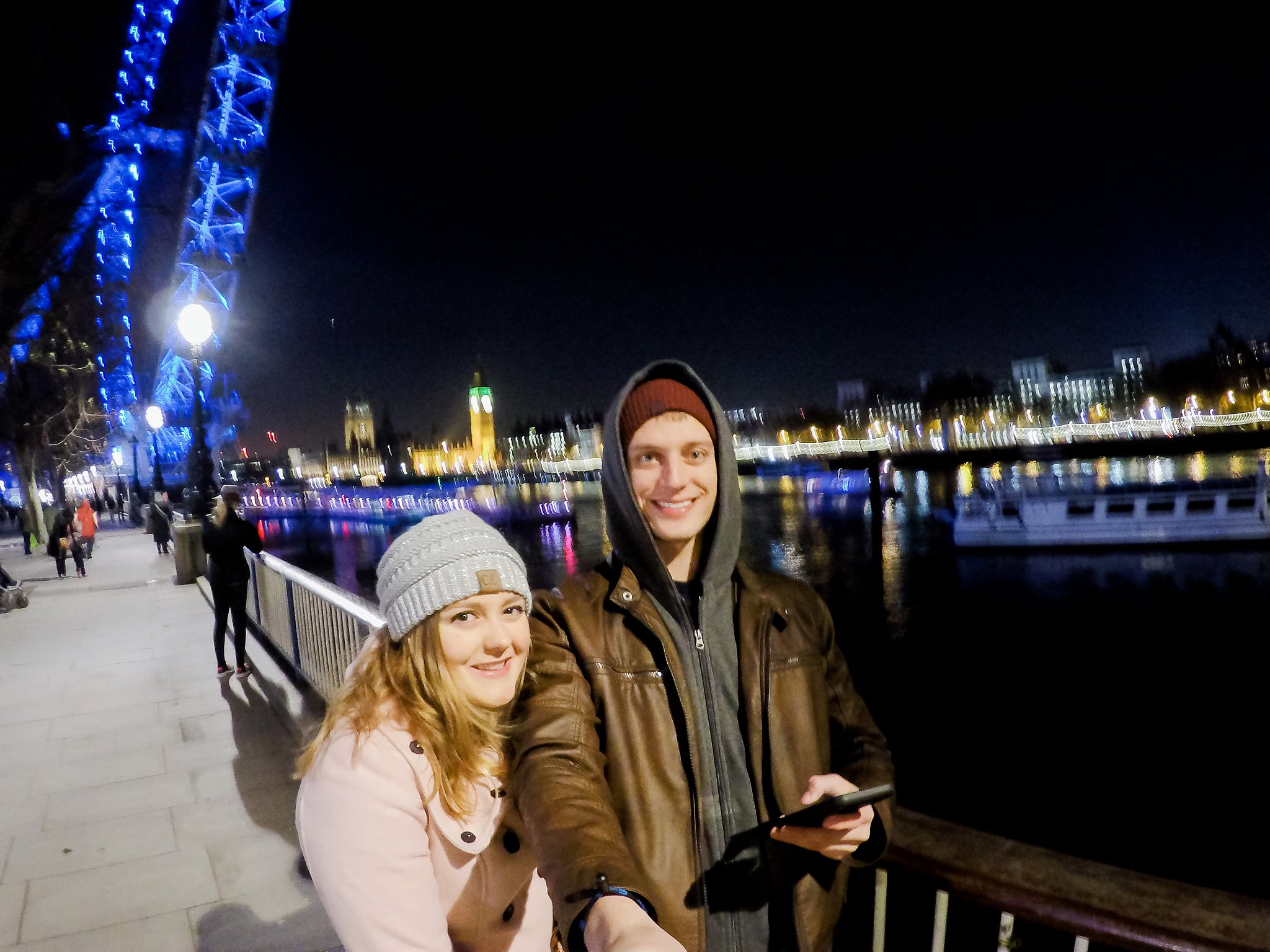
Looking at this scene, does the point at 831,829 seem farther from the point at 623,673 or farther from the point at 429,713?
the point at 429,713

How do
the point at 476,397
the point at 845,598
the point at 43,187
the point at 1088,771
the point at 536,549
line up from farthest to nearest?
the point at 476,397
the point at 536,549
the point at 845,598
the point at 1088,771
the point at 43,187

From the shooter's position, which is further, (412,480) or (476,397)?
(412,480)

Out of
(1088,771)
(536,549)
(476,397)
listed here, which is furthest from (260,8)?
(476,397)

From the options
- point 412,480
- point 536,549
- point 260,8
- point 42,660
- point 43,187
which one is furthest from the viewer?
point 412,480

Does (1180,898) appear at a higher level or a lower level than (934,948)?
higher

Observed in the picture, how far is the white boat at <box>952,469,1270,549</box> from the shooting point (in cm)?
2516

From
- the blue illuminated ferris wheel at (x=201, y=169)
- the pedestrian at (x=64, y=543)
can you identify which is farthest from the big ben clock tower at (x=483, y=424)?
the pedestrian at (x=64, y=543)

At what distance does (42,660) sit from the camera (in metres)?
8.55

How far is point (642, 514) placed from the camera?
1.71 metres

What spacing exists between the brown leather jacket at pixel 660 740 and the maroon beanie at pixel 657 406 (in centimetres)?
32

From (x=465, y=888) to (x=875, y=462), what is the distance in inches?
953

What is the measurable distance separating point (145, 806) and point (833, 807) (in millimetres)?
4978

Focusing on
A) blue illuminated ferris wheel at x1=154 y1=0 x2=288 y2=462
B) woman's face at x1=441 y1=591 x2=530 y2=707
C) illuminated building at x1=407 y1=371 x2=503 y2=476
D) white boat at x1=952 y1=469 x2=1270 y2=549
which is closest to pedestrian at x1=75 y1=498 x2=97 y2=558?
woman's face at x1=441 y1=591 x2=530 y2=707

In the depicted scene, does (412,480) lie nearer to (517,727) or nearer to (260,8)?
(260,8)
